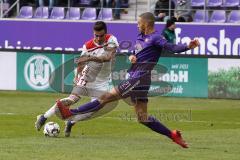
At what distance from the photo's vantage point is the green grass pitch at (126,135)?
1348 cm

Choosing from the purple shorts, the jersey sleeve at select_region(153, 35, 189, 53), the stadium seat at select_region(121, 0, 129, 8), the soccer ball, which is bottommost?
the soccer ball

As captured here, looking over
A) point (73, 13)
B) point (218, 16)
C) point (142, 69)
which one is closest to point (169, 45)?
point (142, 69)

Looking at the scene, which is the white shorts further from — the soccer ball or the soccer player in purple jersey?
the soccer player in purple jersey

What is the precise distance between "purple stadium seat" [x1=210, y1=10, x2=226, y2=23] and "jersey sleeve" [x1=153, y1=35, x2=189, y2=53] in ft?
52.3

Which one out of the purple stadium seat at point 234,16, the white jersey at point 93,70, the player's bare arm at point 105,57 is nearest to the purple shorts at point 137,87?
the player's bare arm at point 105,57

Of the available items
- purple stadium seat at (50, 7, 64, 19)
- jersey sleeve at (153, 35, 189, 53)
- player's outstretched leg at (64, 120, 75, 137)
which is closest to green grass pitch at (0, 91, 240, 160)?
player's outstretched leg at (64, 120, 75, 137)

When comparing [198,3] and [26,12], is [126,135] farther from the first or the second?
[26,12]

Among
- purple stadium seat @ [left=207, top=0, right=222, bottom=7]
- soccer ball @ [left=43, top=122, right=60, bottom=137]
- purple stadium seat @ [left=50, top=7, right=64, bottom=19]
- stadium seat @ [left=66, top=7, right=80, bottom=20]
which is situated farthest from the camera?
purple stadium seat @ [left=50, top=7, right=64, bottom=19]

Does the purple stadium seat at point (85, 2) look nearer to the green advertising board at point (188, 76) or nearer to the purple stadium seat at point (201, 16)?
the purple stadium seat at point (201, 16)

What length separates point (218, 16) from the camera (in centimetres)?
3036

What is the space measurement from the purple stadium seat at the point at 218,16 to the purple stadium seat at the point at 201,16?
10.1 inches

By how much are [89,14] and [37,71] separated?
5434mm

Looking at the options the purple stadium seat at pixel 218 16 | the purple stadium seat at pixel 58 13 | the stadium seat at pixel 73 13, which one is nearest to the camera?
the purple stadium seat at pixel 218 16

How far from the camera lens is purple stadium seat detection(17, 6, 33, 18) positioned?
33094 mm
